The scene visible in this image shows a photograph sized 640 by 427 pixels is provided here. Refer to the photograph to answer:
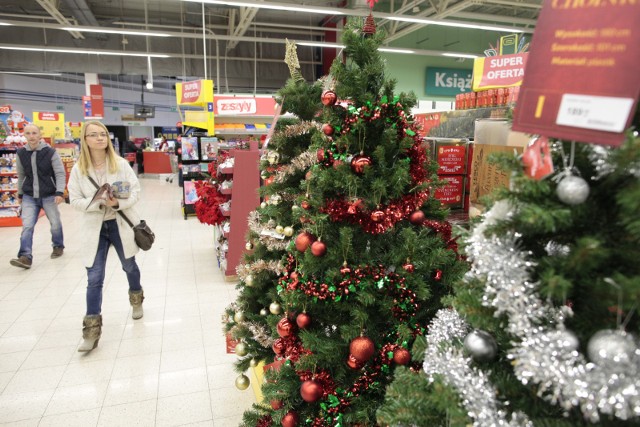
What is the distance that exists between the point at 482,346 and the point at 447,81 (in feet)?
50.4

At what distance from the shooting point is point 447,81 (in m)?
14.8

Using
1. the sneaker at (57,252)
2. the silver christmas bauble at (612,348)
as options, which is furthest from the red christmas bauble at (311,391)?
the sneaker at (57,252)

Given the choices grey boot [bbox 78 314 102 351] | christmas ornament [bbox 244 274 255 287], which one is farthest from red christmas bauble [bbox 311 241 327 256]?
grey boot [bbox 78 314 102 351]

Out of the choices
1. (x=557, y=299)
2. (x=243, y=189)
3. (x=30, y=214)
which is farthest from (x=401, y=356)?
(x=30, y=214)

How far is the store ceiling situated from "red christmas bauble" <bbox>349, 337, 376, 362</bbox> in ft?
36.7

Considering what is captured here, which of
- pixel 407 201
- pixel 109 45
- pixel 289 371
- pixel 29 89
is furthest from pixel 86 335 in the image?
pixel 29 89

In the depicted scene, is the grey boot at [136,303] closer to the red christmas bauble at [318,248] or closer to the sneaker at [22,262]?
the sneaker at [22,262]

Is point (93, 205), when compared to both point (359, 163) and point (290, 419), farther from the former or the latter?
point (359, 163)

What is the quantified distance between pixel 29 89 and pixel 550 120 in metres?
22.2

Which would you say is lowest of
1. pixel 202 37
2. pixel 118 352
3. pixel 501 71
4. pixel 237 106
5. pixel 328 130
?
pixel 118 352

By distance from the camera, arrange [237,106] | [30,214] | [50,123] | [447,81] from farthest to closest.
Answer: [447,81] → [50,123] → [237,106] → [30,214]

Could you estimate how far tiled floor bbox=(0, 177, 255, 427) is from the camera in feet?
Result: 8.27

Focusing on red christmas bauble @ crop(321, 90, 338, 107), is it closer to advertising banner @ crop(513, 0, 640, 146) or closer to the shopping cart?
advertising banner @ crop(513, 0, 640, 146)

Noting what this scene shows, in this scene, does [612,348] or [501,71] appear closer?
[612,348]
